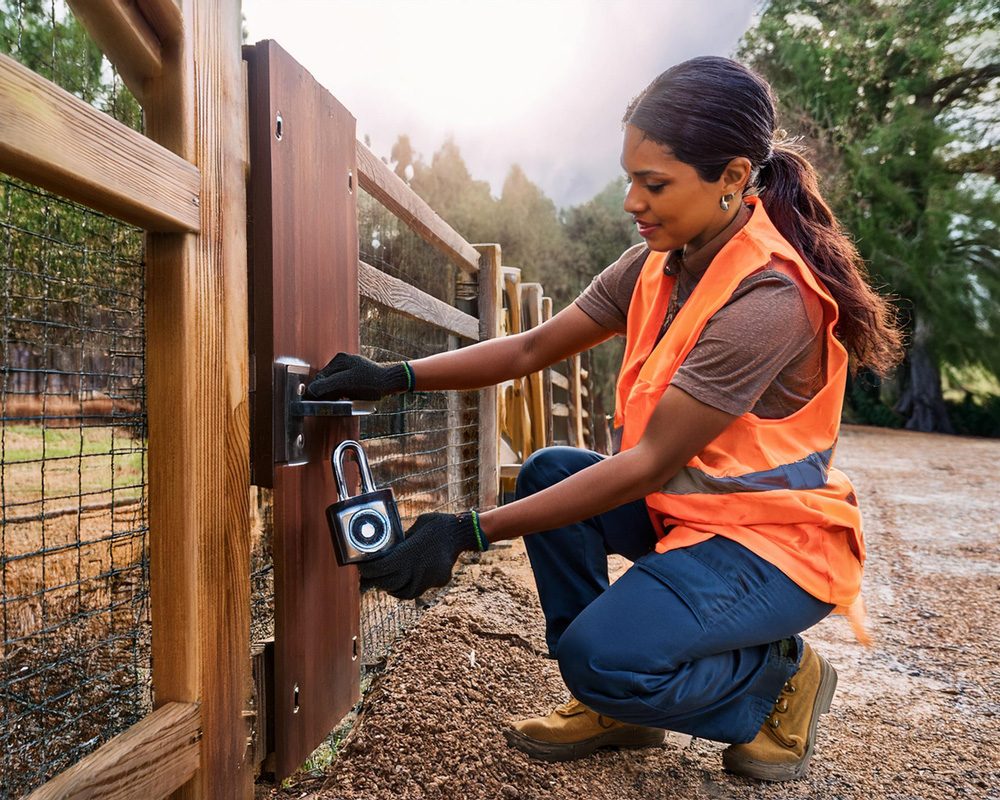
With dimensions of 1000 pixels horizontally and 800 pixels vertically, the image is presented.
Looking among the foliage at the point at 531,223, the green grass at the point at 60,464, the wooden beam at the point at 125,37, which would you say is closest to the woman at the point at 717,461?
the wooden beam at the point at 125,37

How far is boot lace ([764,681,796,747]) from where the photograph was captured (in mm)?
2070

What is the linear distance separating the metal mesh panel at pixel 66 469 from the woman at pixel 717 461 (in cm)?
56

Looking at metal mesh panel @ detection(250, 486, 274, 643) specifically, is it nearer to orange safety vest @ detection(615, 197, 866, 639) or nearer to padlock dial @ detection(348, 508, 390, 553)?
padlock dial @ detection(348, 508, 390, 553)

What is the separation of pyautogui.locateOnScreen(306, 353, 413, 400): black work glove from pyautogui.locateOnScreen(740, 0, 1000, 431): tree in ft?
53.2

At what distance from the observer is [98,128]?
114 cm

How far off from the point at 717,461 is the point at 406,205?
147 centimetres

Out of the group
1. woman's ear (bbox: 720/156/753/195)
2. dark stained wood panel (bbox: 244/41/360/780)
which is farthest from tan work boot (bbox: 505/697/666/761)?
woman's ear (bbox: 720/156/753/195)

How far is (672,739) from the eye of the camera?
2303mm

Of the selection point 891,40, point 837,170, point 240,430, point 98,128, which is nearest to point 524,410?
point 240,430

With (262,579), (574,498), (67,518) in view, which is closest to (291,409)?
(574,498)

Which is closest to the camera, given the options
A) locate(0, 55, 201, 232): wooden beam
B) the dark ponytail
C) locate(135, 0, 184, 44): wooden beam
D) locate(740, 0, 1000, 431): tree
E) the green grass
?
locate(0, 55, 201, 232): wooden beam

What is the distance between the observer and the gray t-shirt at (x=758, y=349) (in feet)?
6.02

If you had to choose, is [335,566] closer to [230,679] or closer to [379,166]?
[230,679]

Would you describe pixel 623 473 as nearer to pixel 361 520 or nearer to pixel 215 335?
pixel 361 520
